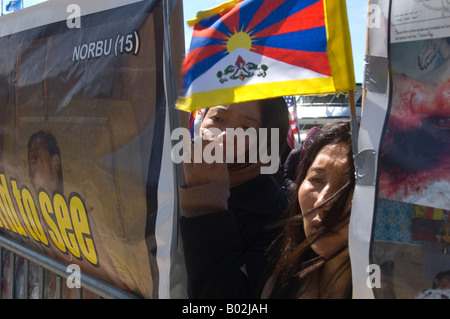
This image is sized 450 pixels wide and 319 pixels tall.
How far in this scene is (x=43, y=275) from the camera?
236 centimetres

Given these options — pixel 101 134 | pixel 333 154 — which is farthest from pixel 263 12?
pixel 101 134

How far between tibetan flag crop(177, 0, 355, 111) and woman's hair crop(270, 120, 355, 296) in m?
0.30

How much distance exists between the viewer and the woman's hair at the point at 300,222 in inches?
55.8

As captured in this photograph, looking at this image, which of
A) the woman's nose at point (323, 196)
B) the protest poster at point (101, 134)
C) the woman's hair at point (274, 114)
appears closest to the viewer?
the woman's nose at point (323, 196)

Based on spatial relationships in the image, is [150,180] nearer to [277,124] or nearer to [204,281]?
[204,281]

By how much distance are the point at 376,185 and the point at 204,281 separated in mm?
695

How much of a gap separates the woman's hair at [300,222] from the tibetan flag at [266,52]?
30 centimetres

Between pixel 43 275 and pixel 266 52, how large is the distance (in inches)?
64.2

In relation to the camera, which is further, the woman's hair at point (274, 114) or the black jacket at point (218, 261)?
the woman's hair at point (274, 114)

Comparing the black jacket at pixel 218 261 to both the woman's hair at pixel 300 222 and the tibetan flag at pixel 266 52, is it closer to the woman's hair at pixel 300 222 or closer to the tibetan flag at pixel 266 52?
the woman's hair at pixel 300 222

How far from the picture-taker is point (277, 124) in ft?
7.15

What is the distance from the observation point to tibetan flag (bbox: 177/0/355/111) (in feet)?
4.46

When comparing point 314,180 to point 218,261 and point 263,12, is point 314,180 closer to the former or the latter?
point 218,261

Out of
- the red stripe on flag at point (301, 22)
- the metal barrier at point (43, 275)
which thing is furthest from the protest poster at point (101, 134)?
the red stripe on flag at point (301, 22)
